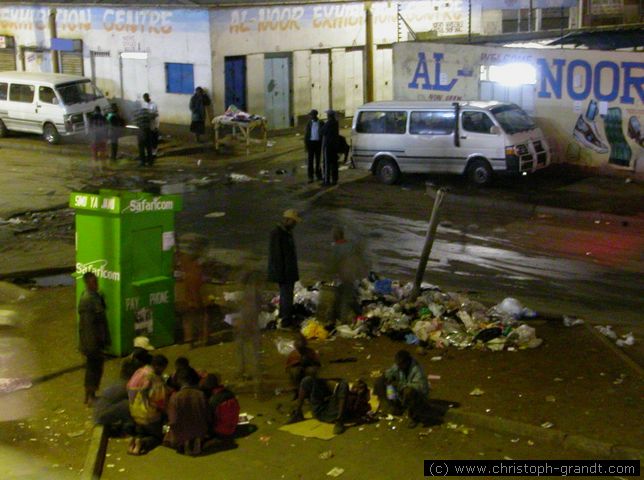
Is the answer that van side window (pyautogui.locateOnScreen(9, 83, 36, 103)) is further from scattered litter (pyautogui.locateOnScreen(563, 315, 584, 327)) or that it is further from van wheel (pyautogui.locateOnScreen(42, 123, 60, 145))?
scattered litter (pyautogui.locateOnScreen(563, 315, 584, 327))

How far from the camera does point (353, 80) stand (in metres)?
34.5

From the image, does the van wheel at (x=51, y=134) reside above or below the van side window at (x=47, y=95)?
below

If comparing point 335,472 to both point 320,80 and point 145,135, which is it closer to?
point 145,135

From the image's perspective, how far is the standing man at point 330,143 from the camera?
2292 cm

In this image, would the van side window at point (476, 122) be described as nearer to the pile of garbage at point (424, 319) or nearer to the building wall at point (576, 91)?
the building wall at point (576, 91)

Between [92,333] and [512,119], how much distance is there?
13.6 meters

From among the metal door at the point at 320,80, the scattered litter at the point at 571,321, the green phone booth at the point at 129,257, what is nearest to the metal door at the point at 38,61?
the metal door at the point at 320,80

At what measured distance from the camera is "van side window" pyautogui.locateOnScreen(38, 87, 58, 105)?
29.9m

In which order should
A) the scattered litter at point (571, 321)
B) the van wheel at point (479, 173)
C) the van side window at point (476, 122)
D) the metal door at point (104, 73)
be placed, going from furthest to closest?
the metal door at point (104, 73) → the van wheel at point (479, 173) → the van side window at point (476, 122) → the scattered litter at point (571, 321)

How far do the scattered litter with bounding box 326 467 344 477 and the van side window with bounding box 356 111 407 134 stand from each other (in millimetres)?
14722

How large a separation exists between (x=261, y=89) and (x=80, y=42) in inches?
275

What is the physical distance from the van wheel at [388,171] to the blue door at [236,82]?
8.10 meters

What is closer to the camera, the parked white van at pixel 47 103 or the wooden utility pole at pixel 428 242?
the wooden utility pole at pixel 428 242

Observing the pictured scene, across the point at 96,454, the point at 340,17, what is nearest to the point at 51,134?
the point at 340,17
